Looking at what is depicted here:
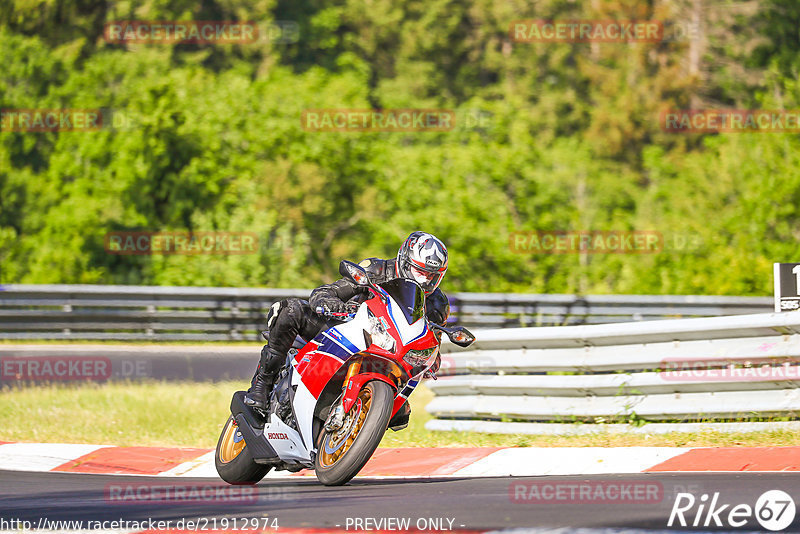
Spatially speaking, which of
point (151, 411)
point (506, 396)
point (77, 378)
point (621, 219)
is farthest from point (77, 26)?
point (506, 396)

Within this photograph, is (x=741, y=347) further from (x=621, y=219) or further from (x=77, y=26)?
(x=77, y=26)

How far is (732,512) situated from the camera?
5.21 m

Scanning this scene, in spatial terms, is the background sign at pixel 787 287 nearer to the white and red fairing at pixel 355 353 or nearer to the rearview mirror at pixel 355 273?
the white and red fairing at pixel 355 353

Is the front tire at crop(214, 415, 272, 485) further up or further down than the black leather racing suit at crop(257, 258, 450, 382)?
further down

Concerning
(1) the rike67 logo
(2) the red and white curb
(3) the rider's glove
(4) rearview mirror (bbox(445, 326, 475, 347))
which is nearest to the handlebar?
(3) the rider's glove

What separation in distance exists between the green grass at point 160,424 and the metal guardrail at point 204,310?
549 centimetres

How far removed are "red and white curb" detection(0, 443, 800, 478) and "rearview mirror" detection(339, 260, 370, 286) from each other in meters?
1.67

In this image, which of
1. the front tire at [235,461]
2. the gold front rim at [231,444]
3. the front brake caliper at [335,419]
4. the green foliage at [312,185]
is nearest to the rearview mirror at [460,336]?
the front brake caliper at [335,419]

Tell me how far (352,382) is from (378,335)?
306mm

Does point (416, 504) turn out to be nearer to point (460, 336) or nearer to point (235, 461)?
point (460, 336)

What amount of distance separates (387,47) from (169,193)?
83.4 ft

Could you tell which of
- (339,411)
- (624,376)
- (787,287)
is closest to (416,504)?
(339,411)

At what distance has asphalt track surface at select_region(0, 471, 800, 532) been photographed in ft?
17.1

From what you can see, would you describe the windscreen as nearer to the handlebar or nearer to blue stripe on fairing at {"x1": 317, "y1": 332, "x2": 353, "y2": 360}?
the handlebar
